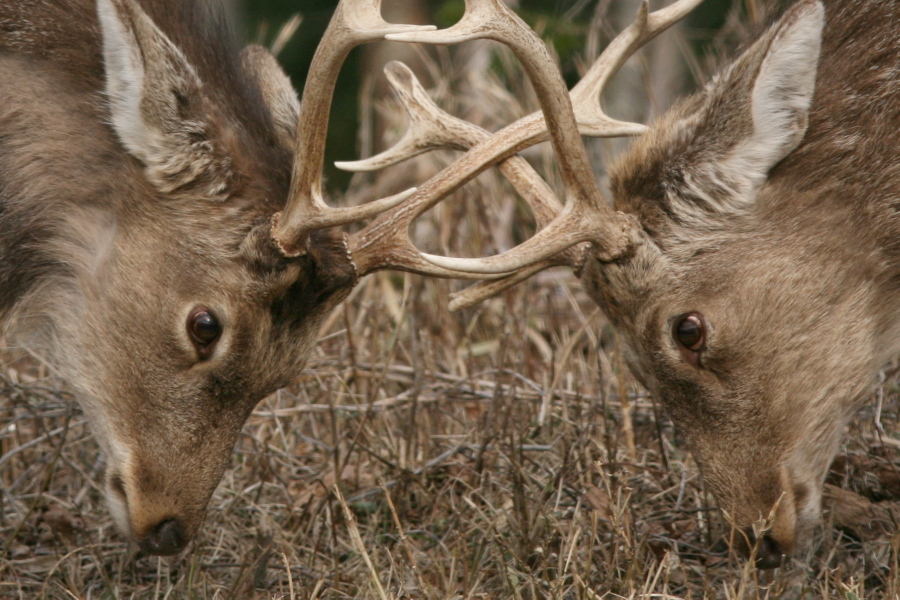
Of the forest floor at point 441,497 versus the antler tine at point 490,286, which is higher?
the antler tine at point 490,286

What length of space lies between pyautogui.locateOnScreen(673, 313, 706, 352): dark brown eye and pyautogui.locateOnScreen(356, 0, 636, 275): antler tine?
0.34 meters

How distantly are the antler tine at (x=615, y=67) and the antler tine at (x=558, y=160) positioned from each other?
0.46m

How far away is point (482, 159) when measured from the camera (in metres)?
4.52

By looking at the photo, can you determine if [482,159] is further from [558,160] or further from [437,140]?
[437,140]

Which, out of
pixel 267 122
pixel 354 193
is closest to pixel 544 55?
pixel 267 122

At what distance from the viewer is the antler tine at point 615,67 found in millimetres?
4855

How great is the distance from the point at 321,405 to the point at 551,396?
1.14 metres

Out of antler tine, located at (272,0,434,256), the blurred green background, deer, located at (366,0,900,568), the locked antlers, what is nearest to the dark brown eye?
deer, located at (366,0,900,568)

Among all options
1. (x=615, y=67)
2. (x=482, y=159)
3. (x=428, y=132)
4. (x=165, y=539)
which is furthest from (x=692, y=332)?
(x=165, y=539)

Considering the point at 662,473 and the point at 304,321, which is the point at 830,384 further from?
the point at 304,321

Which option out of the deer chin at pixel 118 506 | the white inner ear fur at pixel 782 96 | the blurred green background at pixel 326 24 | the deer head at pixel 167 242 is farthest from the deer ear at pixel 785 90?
the blurred green background at pixel 326 24

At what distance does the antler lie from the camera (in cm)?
418

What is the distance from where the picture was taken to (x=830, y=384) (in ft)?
14.1

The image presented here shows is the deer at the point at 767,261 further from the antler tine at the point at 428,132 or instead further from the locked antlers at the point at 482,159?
the antler tine at the point at 428,132
